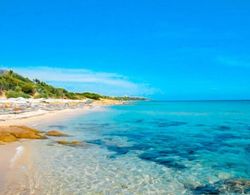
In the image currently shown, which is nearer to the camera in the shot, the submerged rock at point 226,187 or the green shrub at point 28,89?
the submerged rock at point 226,187

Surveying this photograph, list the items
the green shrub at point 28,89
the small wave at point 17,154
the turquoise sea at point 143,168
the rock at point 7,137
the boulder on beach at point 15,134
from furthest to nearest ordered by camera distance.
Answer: the green shrub at point 28,89
the boulder on beach at point 15,134
the rock at point 7,137
the small wave at point 17,154
the turquoise sea at point 143,168

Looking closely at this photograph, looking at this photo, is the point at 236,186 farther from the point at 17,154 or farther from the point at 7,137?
the point at 7,137

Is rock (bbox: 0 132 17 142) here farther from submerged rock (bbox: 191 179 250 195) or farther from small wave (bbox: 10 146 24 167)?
submerged rock (bbox: 191 179 250 195)

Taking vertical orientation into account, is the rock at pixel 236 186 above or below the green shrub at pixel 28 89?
below

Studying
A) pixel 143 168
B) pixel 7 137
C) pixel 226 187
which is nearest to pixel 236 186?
pixel 226 187

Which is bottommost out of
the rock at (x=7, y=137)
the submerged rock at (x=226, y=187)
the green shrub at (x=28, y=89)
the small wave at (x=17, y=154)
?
the submerged rock at (x=226, y=187)

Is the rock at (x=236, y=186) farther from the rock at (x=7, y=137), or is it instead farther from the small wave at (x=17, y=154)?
the rock at (x=7, y=137)

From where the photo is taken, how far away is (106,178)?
1149 cm

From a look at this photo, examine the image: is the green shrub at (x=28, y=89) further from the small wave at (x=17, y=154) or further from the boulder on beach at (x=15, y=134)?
the small wave at (x=17, y=154)

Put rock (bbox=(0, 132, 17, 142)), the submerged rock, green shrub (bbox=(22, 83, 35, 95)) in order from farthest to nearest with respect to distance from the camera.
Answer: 1. green shrub (bbox=(22, 83, 35, 95))
2. rock (bbox=(0, 132, 17, 142))
3. the submerged rock

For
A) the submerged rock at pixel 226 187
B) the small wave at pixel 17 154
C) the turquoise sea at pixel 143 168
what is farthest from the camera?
the small wave at pixel 17 154

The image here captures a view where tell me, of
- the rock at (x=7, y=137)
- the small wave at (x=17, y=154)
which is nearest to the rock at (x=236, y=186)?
the small wave at (x=17, y=154)

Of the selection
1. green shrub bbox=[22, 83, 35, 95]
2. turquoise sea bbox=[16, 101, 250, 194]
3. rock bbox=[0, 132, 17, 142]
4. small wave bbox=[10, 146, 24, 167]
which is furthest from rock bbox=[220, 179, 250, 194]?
green shrub bbox=[22, 83, 35, 95]

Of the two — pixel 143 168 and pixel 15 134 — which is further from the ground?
pixel 15 134
